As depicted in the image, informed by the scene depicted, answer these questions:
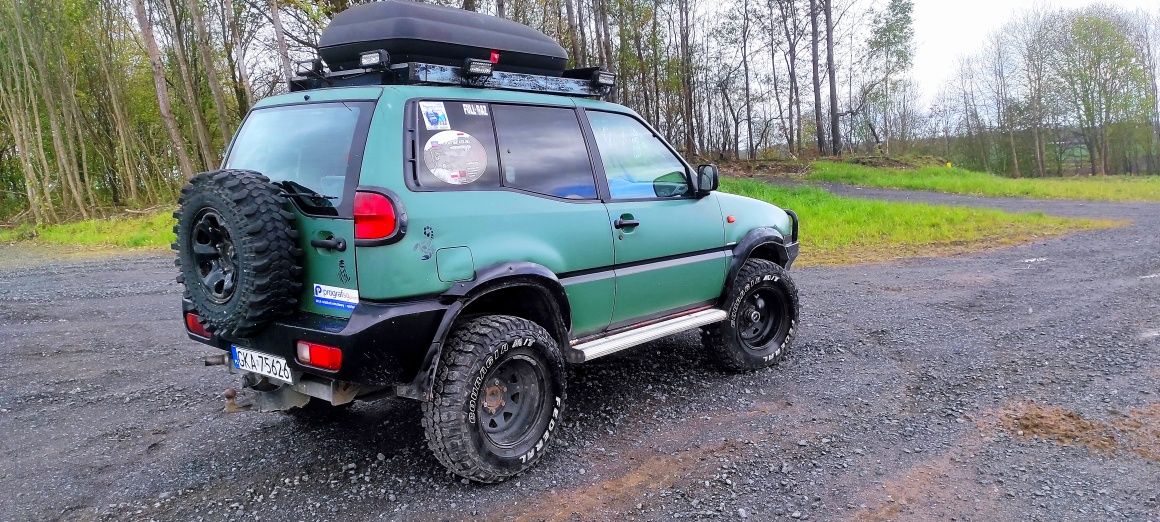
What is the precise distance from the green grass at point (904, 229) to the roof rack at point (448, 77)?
19.6 ft

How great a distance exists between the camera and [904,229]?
11.3 metres

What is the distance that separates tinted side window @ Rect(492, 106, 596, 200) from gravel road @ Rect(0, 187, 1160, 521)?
136cm

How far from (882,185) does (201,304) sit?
21.1 metres

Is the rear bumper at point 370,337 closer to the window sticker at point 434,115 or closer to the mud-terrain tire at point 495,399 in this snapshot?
the mud-terrain tire at point 495,399

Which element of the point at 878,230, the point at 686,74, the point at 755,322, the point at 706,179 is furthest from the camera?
the point at 686,74

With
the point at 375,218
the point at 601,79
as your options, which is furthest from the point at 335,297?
the point at 601,79

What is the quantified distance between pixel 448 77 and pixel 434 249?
988 millimetres

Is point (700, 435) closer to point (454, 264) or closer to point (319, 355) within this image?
point (454, 264)

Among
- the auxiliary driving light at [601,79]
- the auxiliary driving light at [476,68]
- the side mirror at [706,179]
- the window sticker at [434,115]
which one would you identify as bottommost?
the side mirror at [706,179]

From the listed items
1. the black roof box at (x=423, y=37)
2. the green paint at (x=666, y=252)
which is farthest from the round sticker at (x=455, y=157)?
the green paint at (x=666, y=252)

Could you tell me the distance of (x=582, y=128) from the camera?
3955mm

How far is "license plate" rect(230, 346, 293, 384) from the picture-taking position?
3.10 meters

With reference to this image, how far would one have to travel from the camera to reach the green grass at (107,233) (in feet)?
44.2

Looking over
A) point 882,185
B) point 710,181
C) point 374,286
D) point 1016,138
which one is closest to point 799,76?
point 882,185
